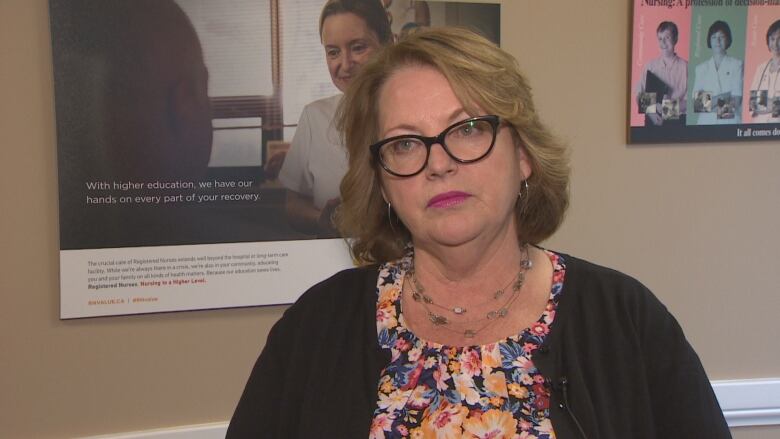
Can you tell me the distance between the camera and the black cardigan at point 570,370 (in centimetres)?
108

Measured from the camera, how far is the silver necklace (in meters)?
1.19

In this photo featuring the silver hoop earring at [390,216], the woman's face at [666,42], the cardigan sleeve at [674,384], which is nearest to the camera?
the cardigan sleeve at [674,384]

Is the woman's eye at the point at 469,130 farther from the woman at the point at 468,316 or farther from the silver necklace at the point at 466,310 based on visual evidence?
the silver necklace at the point at 466,310

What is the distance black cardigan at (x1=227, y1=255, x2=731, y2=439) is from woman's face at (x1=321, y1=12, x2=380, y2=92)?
69cm

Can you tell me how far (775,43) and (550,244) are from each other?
87 centimetres

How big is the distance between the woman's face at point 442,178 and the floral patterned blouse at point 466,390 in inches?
Answer: 7.6

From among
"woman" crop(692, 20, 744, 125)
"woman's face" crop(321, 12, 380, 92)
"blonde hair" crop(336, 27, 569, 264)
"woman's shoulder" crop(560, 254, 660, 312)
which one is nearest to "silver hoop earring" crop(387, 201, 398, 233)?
"blonde hair" crop(336, 27, 569, 264)

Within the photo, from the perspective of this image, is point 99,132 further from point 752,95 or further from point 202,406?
point 752,95

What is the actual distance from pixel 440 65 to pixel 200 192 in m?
0.81

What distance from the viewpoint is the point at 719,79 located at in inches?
73.6

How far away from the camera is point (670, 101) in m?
1.86

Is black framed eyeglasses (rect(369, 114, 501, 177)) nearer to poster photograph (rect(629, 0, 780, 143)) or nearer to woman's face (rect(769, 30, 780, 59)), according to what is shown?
poster photograph (rect(629, 0, 780, 143))

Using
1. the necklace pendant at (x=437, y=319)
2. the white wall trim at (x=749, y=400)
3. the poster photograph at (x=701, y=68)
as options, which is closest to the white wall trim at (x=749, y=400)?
the white wall trim at (x=749, y=400)

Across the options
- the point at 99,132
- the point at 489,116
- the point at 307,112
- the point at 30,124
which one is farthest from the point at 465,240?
the point at 30,124
